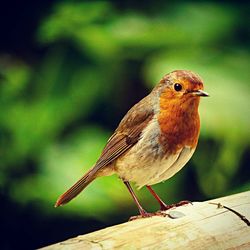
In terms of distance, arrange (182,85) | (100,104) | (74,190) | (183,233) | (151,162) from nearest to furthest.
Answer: (183,233) → (182,85) → (151,162) → (74,190) → (100,104)

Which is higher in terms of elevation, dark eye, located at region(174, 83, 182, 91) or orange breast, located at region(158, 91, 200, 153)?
dark eye, located at region(174, 83, 182, 91)

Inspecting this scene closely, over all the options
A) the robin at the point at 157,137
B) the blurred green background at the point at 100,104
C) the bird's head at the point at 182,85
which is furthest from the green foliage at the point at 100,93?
the bird's head at the point at 182,85

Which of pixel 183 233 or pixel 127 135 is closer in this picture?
pixel 183 233

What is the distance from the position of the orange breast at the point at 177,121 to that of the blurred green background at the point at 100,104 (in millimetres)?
713

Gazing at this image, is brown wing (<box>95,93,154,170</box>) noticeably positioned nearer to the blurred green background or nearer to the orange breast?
the orange breast

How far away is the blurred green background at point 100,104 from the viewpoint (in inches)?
174

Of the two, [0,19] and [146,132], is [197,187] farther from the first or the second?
[0,19]

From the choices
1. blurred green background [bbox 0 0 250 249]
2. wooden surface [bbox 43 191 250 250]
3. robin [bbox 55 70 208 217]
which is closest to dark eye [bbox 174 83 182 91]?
robin [bbox 55 70 208 217]

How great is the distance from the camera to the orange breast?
347 cm

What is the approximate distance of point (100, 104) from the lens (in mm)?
4754

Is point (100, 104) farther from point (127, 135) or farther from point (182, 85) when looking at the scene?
point (182, 85)

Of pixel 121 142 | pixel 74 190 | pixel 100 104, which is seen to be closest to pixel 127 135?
pixel 121 142

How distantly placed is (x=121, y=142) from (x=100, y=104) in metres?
0.94

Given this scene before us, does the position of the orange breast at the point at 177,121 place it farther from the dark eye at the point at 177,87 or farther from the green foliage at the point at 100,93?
the green foliage at the point at 100,93
